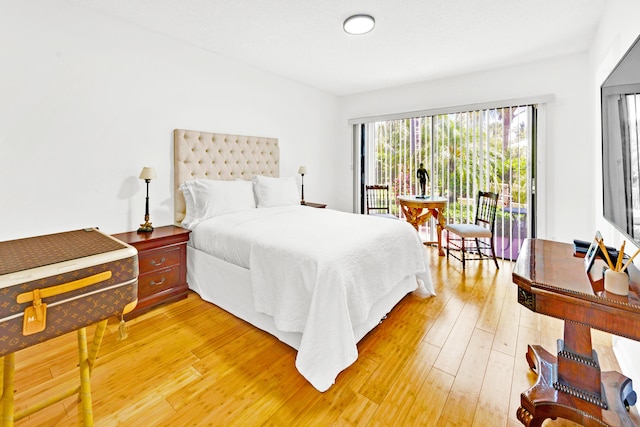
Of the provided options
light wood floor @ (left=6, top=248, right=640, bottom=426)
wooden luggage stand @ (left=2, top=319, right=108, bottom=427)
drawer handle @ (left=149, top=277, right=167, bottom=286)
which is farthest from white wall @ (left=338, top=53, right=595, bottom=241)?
wooden luggage stand @ (left=2, top=319, right=108, bottom=427)

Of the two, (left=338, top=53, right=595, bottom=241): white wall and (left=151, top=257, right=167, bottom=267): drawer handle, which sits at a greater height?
(left=338, top=53, right=595, bottom=241): white wall

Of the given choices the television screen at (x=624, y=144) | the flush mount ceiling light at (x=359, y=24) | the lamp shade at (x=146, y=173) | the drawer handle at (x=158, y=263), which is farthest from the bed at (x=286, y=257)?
the flush mount ceiling light at (x=359, y=24)

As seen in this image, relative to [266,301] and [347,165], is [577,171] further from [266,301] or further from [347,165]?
[266,301]

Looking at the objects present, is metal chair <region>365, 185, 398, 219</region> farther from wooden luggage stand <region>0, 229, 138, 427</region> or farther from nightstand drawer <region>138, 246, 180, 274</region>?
wooden luggage stand <region>0, 229, 138, 427</region>

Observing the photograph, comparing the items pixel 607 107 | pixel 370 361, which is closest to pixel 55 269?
pixel 370 361

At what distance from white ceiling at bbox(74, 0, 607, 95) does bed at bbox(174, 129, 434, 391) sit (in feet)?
3.33

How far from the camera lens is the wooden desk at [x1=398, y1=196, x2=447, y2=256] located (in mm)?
3746

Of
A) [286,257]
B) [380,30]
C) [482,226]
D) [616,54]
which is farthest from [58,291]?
[482,226]

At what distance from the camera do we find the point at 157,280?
8.27 ft

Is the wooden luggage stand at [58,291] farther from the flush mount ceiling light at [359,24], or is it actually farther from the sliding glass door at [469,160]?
the sliding glass door at [469,160]

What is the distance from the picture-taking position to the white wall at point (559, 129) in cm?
330

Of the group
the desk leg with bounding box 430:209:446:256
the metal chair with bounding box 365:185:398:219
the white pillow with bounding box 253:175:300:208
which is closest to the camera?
the white pillow with bounding box 253:175:300:208

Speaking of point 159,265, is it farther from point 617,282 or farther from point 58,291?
point 617,282

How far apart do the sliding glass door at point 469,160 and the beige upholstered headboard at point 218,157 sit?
1979 mm
